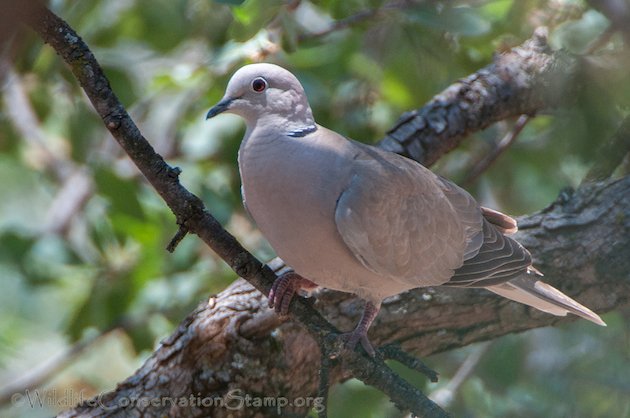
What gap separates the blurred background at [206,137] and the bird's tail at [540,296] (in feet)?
0.68

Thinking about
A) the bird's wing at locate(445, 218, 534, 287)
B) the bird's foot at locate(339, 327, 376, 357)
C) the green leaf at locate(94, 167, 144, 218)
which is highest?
the green leaf at locate(94, 167, 144, 218)

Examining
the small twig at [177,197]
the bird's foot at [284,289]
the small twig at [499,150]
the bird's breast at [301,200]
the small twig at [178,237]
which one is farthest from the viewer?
the small twig at [499,150]

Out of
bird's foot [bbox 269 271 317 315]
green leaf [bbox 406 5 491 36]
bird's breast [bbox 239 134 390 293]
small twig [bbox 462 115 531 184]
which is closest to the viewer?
bird's breast [bbox 239 134 390 293]

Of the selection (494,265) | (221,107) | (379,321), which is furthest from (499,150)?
(221,107)

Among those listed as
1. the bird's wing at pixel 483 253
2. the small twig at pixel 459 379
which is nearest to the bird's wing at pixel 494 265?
the bird's wing at pixel 483 253

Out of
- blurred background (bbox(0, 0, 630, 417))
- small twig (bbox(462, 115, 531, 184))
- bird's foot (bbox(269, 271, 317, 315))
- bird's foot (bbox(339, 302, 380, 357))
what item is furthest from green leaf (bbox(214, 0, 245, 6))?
small twig (bbox(462, 115, 531, 184))

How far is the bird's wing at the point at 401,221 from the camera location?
223 cm

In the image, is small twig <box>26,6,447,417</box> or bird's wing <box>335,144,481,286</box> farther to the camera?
bird's wing <box>335,144,481,286</box>

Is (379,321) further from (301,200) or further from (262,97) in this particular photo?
(262,97)

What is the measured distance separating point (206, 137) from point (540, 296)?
6.22 feet

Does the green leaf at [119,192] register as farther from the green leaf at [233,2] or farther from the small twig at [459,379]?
the small twig at [459,379]

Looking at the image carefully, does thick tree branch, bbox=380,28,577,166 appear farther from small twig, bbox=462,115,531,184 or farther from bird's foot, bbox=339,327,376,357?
bird's foot, bbox=339,327,376,357

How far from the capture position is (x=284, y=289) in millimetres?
2369

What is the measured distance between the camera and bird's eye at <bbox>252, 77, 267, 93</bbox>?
2.40 metres
